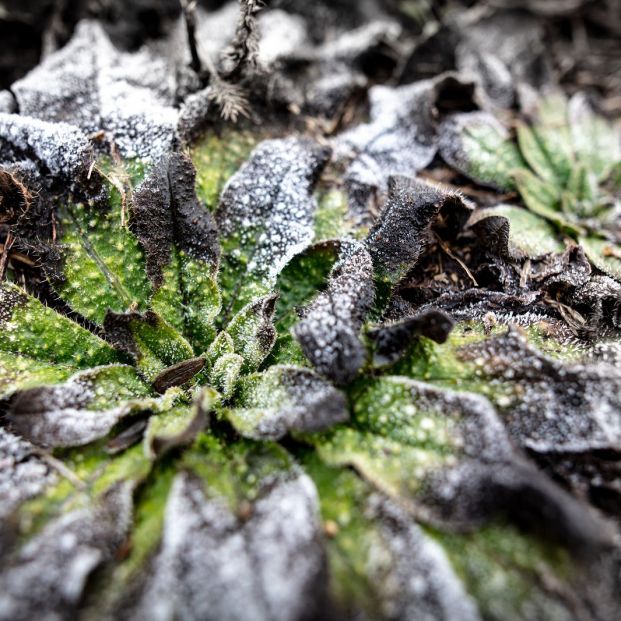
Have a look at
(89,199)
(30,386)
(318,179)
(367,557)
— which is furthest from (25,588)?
(318,179)

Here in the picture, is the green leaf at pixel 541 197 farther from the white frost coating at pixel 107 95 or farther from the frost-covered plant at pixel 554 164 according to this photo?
the white frost coating at pixel 107 95

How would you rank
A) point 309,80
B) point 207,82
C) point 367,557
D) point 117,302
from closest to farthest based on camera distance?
1. point 367,557
2. point 117,302
3. point 207,82
4. point 309,80

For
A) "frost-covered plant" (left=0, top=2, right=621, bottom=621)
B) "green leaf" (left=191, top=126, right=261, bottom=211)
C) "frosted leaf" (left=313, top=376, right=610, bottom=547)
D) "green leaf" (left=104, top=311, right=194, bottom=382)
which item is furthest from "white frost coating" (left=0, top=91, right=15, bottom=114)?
"frosted leaf" (left=313, top=376, right=610, bottom=547)

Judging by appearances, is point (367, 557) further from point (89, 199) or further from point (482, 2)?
point (482, 2)

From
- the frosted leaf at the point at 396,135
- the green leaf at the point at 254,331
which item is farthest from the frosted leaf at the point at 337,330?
the frosted leaf at the point at 396,135

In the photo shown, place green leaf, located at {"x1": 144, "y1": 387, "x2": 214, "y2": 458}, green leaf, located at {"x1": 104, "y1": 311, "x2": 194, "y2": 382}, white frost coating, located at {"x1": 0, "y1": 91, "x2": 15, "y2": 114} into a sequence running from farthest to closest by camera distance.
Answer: white frost coating, located at {"x1": 0, "y1": 91, "x2": 15, "y2": 114}, green leaf, located at {"x1": 104, "y1": 311, "x2": 194, "y2": 382}, green leaf, located at {"x1": 144, "y1": 387, "x2": 214, "y2": 458}

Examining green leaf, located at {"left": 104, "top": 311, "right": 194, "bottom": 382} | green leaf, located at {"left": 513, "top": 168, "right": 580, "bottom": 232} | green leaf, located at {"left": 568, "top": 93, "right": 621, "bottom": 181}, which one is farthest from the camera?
green leaf, located at {"left": 568, "top": 93, "right": 621, "bottom": 181}

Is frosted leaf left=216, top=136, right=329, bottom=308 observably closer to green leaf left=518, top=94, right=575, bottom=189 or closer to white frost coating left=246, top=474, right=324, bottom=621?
white frost coating left=246, top=474, right=324, bottom=621

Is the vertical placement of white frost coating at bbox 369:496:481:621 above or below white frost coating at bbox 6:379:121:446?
below
